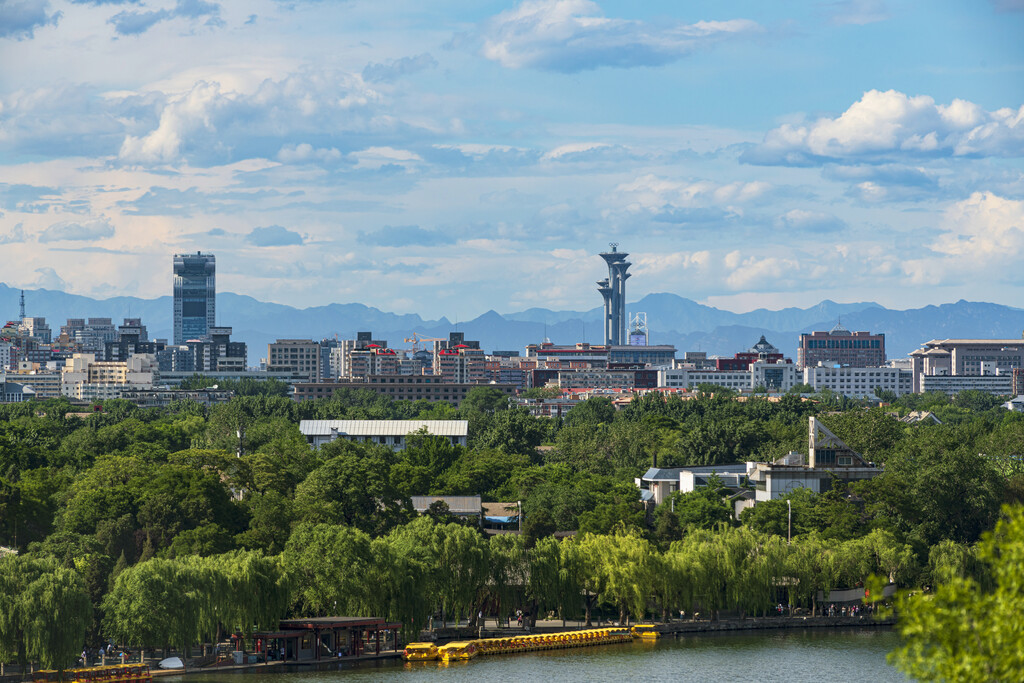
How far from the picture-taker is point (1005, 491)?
74.7 m

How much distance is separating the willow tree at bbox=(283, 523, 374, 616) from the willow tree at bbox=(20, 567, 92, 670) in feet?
28.5

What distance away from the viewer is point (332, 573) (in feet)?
171

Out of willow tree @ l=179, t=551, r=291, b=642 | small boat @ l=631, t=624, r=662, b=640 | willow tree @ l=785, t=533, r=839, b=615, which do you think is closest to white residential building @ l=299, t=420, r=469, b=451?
willow tree @ l=785, t=533, r=839, b=615

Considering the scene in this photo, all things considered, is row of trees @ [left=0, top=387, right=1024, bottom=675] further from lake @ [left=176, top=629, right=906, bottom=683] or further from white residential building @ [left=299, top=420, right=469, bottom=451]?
white residential building @ [left=299, top=420, right=469, bottom=451]

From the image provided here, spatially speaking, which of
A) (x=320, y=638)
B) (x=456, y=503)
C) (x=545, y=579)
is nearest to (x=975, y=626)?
(x=320, y=638)

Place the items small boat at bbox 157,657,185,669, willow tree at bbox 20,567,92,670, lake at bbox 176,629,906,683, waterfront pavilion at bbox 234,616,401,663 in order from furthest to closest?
1. waterfront pavilion at bbox 234,616,401,663
2. lake at bbox 176,629,906,683
3. small boat at bbox 157,657,185,669
4. willow tree at bbox 20,567,92,670

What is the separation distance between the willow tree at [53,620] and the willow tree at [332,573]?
8.69 meters

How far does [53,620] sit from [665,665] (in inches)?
A: 824

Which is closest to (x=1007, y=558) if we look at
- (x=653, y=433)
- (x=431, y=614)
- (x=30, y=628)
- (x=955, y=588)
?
(x=955, y=588)

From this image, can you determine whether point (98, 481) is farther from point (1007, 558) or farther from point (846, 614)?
point (1007, 558)

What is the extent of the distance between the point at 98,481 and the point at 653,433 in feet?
189

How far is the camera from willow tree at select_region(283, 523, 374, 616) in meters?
52.0

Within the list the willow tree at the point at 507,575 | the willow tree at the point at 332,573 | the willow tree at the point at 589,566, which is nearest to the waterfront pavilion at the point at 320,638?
the willow tree at the point at 332,573

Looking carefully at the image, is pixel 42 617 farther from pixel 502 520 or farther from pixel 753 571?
pixel 502 520
